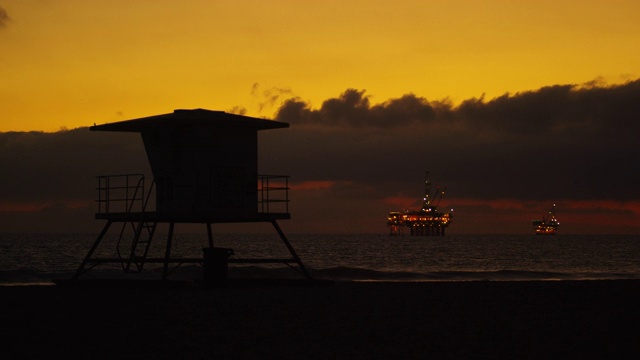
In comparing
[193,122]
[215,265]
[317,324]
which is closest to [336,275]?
[215,265]

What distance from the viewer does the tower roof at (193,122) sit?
89.8 feet

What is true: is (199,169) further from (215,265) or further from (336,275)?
(336,275)

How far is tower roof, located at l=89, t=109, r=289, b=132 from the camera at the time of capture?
27359 mm

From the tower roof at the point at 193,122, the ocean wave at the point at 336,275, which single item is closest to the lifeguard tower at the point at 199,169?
the tower roof at the point at 193,122

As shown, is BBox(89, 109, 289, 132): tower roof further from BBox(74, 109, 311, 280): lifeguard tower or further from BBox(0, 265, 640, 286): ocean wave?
BBox(0, 265, 640, 286): ocean wave

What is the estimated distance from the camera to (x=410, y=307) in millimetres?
21922

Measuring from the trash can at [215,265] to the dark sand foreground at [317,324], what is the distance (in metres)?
1.18

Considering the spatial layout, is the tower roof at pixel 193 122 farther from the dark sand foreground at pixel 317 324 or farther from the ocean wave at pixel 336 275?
the ocean wave at pixel 336 275

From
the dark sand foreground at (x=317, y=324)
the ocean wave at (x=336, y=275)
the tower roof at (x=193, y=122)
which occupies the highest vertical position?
the tower roof at (x=193, y=122)

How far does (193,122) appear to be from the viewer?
2741 cm

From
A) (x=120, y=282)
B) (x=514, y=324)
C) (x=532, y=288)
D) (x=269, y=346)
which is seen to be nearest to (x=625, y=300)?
(x=532, y=288)

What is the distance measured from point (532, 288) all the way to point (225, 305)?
472 inches

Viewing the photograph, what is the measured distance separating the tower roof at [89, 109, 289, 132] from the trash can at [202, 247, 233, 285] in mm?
4165

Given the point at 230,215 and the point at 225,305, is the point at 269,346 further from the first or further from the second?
the point at 230,215
